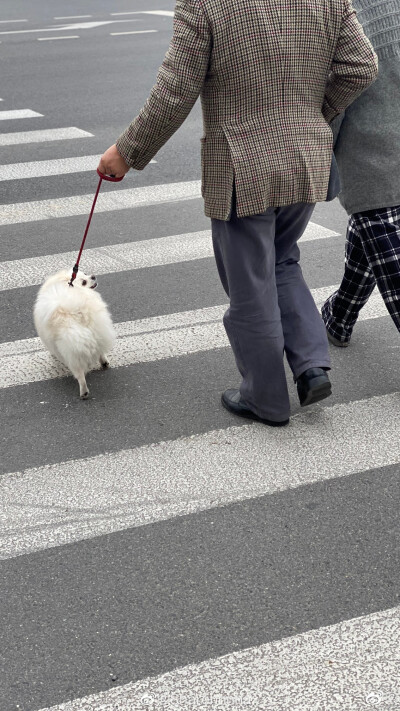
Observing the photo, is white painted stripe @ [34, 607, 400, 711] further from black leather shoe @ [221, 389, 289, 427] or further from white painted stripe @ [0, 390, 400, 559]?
black leather shoe @ [221, 389, 289, 427]

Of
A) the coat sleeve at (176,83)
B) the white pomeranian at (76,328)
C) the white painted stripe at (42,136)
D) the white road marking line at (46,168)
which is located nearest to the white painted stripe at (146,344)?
the white pomeranian at (76,328)

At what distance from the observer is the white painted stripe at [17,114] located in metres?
10.2

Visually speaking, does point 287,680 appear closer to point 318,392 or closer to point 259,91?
point 318,392

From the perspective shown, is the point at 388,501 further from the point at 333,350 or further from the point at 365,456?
the point at 333,350

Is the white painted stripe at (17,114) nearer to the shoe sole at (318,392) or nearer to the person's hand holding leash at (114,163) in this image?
the person's hand holding leash at (114,163)

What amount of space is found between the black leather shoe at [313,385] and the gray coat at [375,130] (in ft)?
2.61

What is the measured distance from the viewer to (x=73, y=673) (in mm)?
2678

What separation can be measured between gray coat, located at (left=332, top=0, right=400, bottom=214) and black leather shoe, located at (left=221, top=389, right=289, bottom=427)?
1020mm

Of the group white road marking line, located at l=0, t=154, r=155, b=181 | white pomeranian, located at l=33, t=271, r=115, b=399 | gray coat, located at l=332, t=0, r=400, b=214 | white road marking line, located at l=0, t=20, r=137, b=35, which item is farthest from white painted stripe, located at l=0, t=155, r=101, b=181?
white road marking line, located at l=0, t=20, r=137, b=35

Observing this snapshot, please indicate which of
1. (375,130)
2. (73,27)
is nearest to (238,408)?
(375,130)

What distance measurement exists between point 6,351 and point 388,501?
7.48ft

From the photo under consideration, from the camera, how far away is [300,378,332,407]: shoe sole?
399 centimetres

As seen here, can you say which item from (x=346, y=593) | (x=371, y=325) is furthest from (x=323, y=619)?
(x=371, y=325)

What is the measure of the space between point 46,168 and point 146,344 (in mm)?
3816
